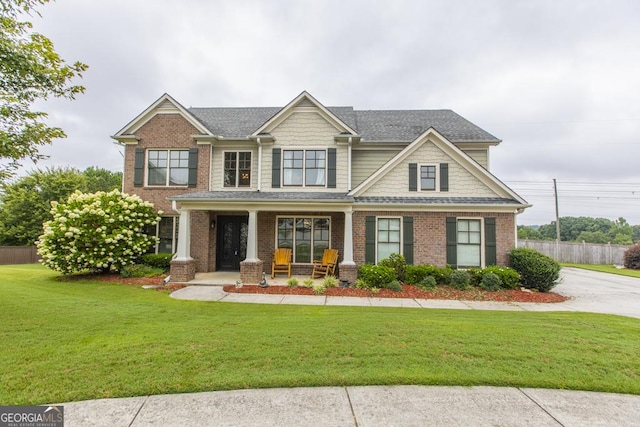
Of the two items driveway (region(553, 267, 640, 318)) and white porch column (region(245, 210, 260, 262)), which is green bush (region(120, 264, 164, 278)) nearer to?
white porch column (region(245, 210, 260, 262))

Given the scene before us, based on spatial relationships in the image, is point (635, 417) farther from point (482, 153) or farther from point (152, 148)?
point (152, 148)

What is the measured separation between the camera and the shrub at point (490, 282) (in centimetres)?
973

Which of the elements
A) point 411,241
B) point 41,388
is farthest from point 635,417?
point 411,241

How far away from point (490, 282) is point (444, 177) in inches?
160

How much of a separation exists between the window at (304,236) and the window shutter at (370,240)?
1.89m

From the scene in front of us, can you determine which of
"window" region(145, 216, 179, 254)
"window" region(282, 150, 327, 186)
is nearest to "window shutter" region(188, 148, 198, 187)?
"window" region(145, 216, 179, 254)

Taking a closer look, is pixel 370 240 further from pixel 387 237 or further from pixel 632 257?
pixel 632 257

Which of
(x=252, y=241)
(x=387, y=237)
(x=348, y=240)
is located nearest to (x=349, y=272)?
(x=348, y=240)

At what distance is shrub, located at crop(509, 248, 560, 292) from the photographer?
10.0 metres

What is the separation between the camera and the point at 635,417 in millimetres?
2963

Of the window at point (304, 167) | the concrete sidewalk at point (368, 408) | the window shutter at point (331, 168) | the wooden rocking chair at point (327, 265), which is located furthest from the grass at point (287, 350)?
the window at point (304, 167)

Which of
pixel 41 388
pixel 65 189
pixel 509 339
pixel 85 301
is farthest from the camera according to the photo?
pixel 65 189

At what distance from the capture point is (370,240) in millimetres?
11188

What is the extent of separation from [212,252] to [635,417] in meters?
12.5
